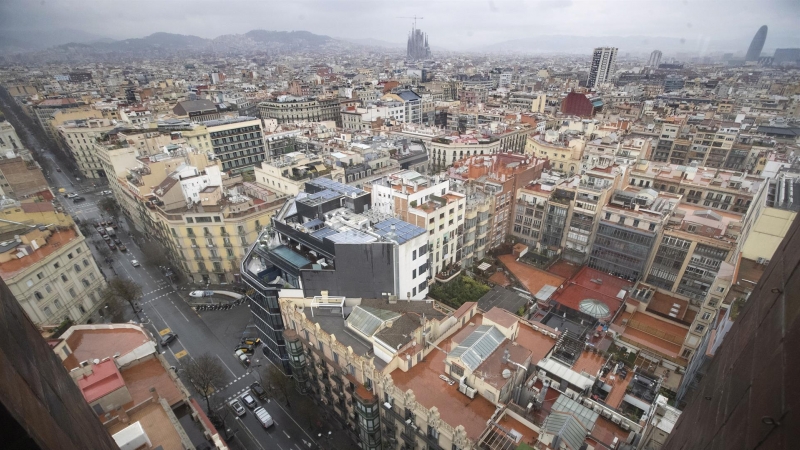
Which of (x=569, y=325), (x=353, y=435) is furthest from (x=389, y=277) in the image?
(x=569, y=325)

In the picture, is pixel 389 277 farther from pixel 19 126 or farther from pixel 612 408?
pixel 19 126

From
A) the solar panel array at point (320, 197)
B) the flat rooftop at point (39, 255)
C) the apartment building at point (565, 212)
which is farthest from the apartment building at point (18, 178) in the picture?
the apartment building at point (565, 212)

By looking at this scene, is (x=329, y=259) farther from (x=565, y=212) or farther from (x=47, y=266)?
(x=565, y=212)

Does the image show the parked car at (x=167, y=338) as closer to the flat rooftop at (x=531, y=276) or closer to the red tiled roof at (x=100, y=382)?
the red tiled roof at (x=100, y=382)

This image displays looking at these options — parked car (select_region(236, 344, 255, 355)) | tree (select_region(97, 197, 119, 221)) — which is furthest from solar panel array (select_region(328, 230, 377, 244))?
tree (select_region(97, 197, 119, 221))

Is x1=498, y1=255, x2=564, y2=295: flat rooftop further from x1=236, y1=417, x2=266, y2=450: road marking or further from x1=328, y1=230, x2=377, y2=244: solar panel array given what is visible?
x1=236, y1=417, x2=266, y2=450: road marking

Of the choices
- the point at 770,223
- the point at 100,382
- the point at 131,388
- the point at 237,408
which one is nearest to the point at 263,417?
the point at 237,408

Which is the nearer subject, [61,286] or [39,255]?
[39,255]
